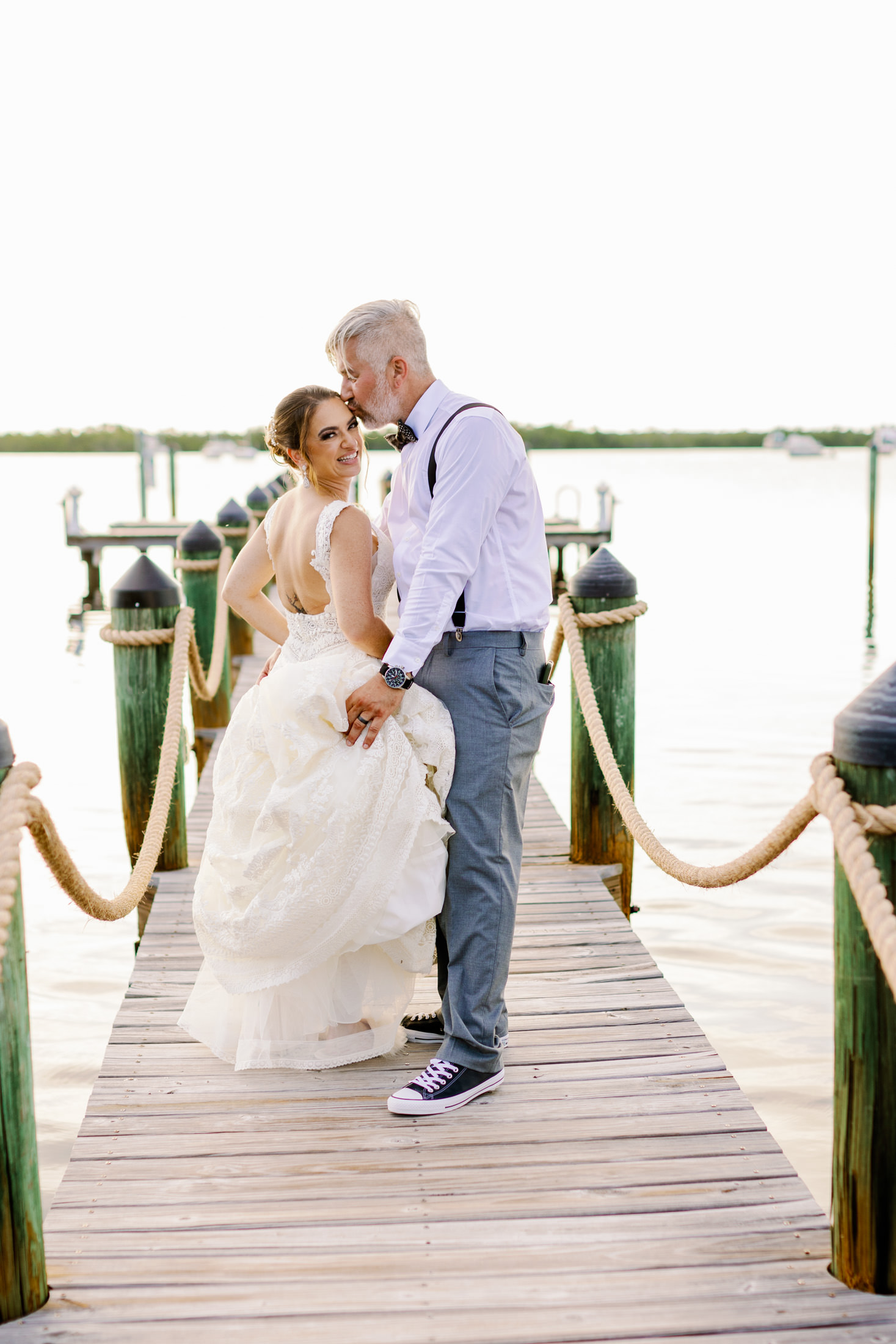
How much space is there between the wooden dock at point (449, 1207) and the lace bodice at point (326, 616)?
3.72 ft

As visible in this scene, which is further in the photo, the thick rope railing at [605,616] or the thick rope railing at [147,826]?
the thick rope railing at [605,616]

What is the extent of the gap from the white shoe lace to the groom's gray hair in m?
1.74

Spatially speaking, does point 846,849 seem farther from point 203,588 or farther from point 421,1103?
point 203,588

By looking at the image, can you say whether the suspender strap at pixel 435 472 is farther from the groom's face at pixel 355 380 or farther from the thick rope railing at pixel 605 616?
the thick rope railing at pixel 605 616

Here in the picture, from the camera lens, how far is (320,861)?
10.4ft

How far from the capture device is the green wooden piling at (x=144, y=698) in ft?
16.2

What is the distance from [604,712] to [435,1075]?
2.06 metres

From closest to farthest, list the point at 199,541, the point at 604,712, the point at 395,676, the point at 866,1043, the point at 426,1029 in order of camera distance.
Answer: the point at 866,1043 → the point at 395,676 → the point at 426,1029 → the point at 604,712 → the point at 199,541

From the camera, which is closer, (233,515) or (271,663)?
(271,663)

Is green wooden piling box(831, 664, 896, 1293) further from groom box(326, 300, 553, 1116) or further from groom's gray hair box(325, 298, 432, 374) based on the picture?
groom's gray hair box(325, 298, 432, 374)

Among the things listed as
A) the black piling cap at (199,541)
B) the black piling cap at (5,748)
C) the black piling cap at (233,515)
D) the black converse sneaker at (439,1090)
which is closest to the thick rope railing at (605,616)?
the black converse sneaker at (439,1090)

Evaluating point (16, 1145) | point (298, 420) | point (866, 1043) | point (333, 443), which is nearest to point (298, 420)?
point (298, 420)

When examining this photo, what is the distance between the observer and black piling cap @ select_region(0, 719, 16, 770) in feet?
7.34

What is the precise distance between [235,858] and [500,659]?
88cm
